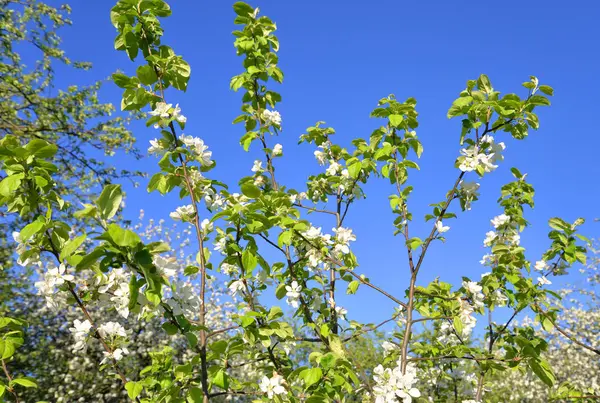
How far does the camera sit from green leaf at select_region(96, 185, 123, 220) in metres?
1.62

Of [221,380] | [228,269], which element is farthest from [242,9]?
[221,380]

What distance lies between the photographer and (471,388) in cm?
457

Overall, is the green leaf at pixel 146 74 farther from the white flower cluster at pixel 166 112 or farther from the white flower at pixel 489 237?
the white flower at pixel 489 237

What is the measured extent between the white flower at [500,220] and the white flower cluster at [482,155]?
0.94m

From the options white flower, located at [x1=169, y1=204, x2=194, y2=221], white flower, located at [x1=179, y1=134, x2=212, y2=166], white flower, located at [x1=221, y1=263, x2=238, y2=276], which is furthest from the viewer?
white flower, located at [x1=221, y1=263, x2=238, y2=276]

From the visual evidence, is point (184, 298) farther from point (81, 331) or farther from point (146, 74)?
point (146, 74)

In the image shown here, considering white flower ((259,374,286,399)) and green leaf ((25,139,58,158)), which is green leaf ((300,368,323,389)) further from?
green leaf ((25,139,58,158))

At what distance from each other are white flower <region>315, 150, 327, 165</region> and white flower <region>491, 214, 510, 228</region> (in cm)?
161

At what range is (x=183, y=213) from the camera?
8.81ft

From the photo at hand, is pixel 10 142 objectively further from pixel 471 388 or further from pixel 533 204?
pixel 471 388

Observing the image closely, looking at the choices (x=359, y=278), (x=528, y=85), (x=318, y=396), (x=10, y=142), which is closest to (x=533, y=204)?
(x=528, y=85)

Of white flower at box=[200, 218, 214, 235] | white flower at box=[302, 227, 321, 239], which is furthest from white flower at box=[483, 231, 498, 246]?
white flower at box=[200, 218, 214, 235]

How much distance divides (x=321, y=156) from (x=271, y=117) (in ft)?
2.49

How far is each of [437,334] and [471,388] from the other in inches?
24.3
